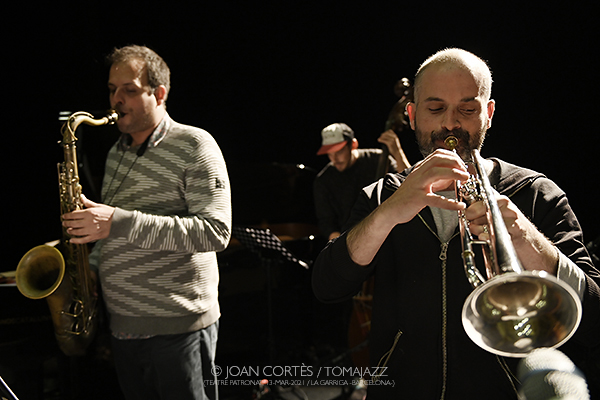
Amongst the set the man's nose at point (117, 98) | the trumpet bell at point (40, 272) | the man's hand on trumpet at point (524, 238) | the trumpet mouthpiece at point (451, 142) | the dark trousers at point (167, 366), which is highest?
the man's nose at point (117, 98)

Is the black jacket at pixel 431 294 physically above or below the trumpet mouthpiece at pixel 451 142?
below

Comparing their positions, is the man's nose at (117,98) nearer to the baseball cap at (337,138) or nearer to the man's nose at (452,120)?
the man's nose at (452,120)

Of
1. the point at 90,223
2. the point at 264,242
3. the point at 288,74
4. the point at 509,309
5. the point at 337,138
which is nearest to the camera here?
the point at 509,309

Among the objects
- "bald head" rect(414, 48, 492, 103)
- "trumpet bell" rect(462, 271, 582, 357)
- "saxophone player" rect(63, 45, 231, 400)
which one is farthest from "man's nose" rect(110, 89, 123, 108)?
"trumpet bell" rect(462, 271, 582, 357)

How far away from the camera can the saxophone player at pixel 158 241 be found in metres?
1.85

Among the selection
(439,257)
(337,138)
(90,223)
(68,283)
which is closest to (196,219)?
(90,223)

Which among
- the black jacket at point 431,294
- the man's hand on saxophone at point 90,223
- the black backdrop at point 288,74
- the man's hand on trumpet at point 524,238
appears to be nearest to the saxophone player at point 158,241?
the man's hand on saxophone at point 90,223

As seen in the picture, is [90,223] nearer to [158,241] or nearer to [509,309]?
[158,241]

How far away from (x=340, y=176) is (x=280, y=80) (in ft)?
4.57

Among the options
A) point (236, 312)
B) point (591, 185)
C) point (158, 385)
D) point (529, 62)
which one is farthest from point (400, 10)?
point (158, 385)

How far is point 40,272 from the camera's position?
2191 millimetres

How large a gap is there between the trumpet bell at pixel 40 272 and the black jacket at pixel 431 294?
4.43 feet

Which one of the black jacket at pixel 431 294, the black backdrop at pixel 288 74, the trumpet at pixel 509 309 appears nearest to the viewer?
the trumpet at pixel 509 309

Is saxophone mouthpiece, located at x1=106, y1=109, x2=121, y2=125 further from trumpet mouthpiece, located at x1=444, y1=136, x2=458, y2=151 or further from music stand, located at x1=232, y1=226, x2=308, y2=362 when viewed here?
trumpet mouthpiece, located at x1=444, y1=136, x2=458, y2=151
